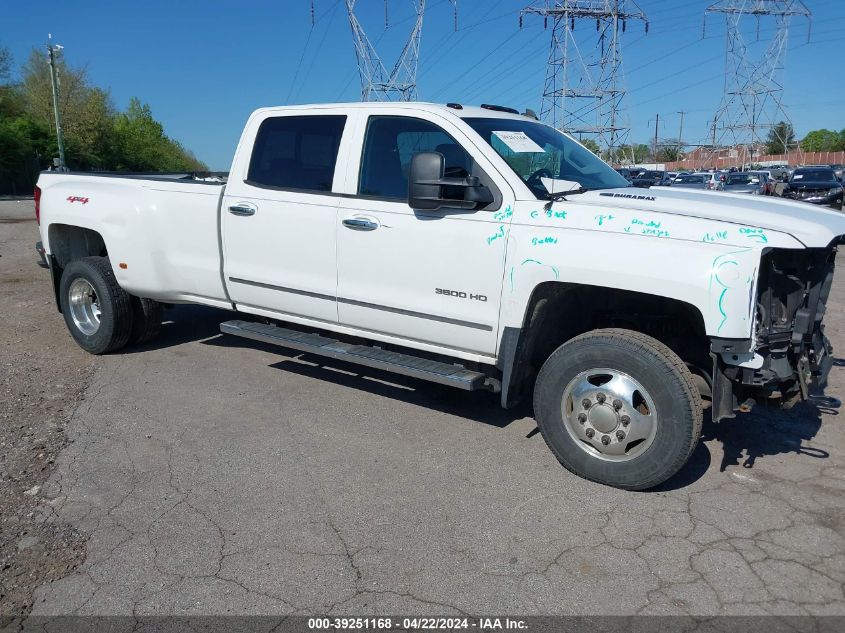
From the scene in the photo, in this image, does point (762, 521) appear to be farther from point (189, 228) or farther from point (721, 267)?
point (189, 228)

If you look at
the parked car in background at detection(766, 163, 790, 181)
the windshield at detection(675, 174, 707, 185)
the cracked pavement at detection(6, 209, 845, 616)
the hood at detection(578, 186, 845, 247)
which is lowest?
the cracked pavement at detection(6, 209, 845, 616)

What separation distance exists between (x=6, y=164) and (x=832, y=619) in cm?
4734

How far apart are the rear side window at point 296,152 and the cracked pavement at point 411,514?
5.50 feet

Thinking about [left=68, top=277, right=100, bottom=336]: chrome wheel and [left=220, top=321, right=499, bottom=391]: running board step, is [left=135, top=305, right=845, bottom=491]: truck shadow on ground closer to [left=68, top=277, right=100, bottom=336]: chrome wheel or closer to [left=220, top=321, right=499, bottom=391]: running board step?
[left=68, top=277, right=100, bottom=336]: chrome wheel

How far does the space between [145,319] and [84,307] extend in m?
0.62

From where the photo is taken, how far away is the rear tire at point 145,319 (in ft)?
21.5

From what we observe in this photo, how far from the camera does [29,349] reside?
22.5 ft

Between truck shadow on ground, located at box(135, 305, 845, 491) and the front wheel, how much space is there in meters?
0.35

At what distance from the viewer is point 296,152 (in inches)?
212

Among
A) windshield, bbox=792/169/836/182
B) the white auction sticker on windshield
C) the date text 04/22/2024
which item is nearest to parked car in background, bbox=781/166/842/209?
windshield, bbox=792/169/836/182

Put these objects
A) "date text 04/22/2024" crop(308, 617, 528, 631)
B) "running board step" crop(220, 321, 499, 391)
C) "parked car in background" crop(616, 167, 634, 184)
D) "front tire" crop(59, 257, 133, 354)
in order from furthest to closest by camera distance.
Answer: "front tire" crop(59, 257, 133, 354)
"parked car in background" crop(616, 167, 634, 184)
"running board step" crop(220, 321, 499, 391)
"date text 04/22/2024" crop(308, 617, 528, 631)

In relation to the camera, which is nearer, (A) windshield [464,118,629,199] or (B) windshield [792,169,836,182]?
(A) windshield [464,118,629,199]

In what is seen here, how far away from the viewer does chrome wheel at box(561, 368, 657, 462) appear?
3.89 m

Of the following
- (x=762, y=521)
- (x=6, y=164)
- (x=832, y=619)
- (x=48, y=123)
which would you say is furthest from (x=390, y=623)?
(x=48, y=123)
